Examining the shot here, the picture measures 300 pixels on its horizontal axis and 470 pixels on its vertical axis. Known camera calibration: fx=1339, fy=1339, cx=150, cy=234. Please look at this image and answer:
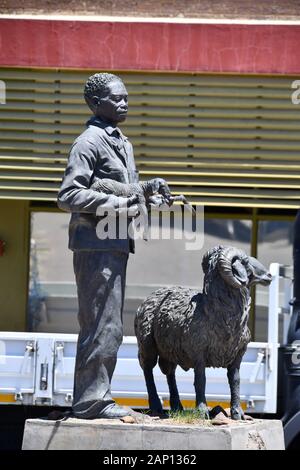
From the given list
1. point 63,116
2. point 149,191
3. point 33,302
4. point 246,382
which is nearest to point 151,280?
point 33,302

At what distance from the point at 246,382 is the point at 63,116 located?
3.62 meters

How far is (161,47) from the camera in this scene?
1295cm

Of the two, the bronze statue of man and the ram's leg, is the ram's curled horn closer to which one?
the bronze statue of man

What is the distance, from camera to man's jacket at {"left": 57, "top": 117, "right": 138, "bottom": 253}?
25.1 feet

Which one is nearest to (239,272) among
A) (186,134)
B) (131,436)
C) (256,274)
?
(256,274)

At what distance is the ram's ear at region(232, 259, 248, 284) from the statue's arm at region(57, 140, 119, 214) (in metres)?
0.78

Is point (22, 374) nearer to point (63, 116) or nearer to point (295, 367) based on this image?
point (295, 367)

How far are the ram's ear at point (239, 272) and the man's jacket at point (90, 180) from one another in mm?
619

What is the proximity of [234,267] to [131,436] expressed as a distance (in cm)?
115

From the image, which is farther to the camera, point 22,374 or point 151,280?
point 151,280

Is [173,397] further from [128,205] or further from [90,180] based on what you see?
[90,180]

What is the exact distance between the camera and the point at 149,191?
25.5ft

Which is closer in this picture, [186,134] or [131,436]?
[131,436]

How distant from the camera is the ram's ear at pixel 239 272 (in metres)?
7.77
